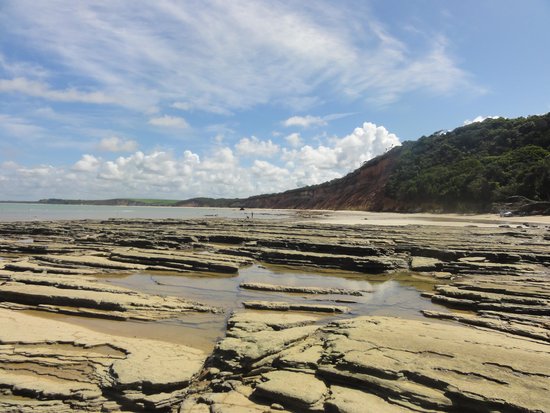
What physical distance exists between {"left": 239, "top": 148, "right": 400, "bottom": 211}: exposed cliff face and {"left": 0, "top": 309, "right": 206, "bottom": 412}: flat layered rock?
2763 inches

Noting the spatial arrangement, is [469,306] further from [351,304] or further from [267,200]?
[267,200]

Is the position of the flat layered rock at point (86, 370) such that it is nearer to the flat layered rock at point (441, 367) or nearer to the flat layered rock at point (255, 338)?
the flat layered rock at point (255, 338)

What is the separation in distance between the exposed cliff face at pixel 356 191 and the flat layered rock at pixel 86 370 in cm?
7019

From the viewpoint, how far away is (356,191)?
308 feet

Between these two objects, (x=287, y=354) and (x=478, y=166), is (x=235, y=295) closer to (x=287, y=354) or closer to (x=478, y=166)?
(x=287, y=354)

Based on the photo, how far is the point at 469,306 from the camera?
34.7 ft

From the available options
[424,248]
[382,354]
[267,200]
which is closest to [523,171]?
[424,248]

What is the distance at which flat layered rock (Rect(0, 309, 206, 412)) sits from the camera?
518cm

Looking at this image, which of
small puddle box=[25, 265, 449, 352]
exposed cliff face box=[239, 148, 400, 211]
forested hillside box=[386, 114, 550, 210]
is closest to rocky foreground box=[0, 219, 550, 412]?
small puddle box=[25, 265, 449, 352]

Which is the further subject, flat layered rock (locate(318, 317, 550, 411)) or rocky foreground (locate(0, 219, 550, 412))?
rocky foreground (locate(0, 219, 550, 412))

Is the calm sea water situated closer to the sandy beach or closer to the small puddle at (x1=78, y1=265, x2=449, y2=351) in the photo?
the sandy beach

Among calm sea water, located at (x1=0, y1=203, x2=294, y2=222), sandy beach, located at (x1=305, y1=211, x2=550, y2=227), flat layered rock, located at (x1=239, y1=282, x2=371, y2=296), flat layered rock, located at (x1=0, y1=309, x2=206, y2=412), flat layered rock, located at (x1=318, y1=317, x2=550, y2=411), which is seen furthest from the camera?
calm sea water, located at (x1=0, y1=203, x2=294, y2=222)

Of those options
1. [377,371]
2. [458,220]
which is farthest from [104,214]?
[377,371]

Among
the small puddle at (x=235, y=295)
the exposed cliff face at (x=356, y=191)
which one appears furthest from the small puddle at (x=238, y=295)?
the exposed cliff face at (x=356, y=191)
